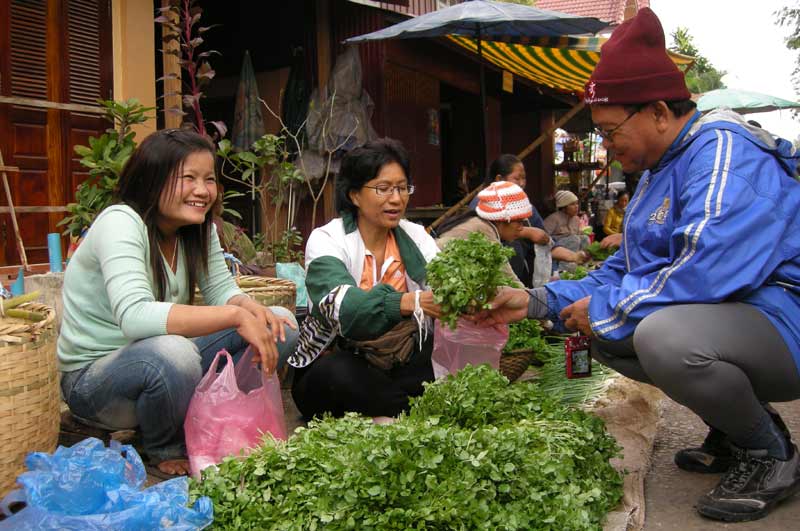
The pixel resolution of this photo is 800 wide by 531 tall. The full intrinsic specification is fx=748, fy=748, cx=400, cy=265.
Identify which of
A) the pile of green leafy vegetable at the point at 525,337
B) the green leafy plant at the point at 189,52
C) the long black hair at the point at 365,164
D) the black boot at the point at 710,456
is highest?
the green leafy plant at the point at 189,52

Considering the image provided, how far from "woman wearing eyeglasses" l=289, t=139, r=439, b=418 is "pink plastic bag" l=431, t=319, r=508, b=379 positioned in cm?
9

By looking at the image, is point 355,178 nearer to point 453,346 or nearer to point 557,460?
point 453,346

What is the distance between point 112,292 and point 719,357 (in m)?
2.00

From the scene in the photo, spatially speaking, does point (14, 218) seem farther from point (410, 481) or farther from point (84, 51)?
point (410, 481)

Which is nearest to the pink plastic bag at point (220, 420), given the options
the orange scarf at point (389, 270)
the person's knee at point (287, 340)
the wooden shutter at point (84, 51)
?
the person's knee at point (287, 340)

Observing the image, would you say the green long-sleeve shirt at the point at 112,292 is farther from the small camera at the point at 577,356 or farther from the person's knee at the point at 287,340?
the small camera at the point at 577,356

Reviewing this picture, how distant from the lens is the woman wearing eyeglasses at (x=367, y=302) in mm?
3072

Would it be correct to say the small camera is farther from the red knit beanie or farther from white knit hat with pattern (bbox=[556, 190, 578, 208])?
white knit hat with pattern (bbox=[556, 190, 578, 208])

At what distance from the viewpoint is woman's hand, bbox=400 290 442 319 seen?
301cm

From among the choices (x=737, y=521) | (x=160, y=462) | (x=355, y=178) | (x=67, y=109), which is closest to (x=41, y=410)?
(x=160, y=462)

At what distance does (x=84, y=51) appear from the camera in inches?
216

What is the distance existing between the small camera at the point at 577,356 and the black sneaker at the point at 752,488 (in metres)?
0.78

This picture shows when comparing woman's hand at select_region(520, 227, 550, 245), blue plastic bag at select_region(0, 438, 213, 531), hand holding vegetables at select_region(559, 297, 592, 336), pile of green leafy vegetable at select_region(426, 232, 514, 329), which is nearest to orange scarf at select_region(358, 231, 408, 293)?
pile of green leafy vegetable at select_region(426, 232, 514, 329)

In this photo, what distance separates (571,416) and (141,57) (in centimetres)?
464
